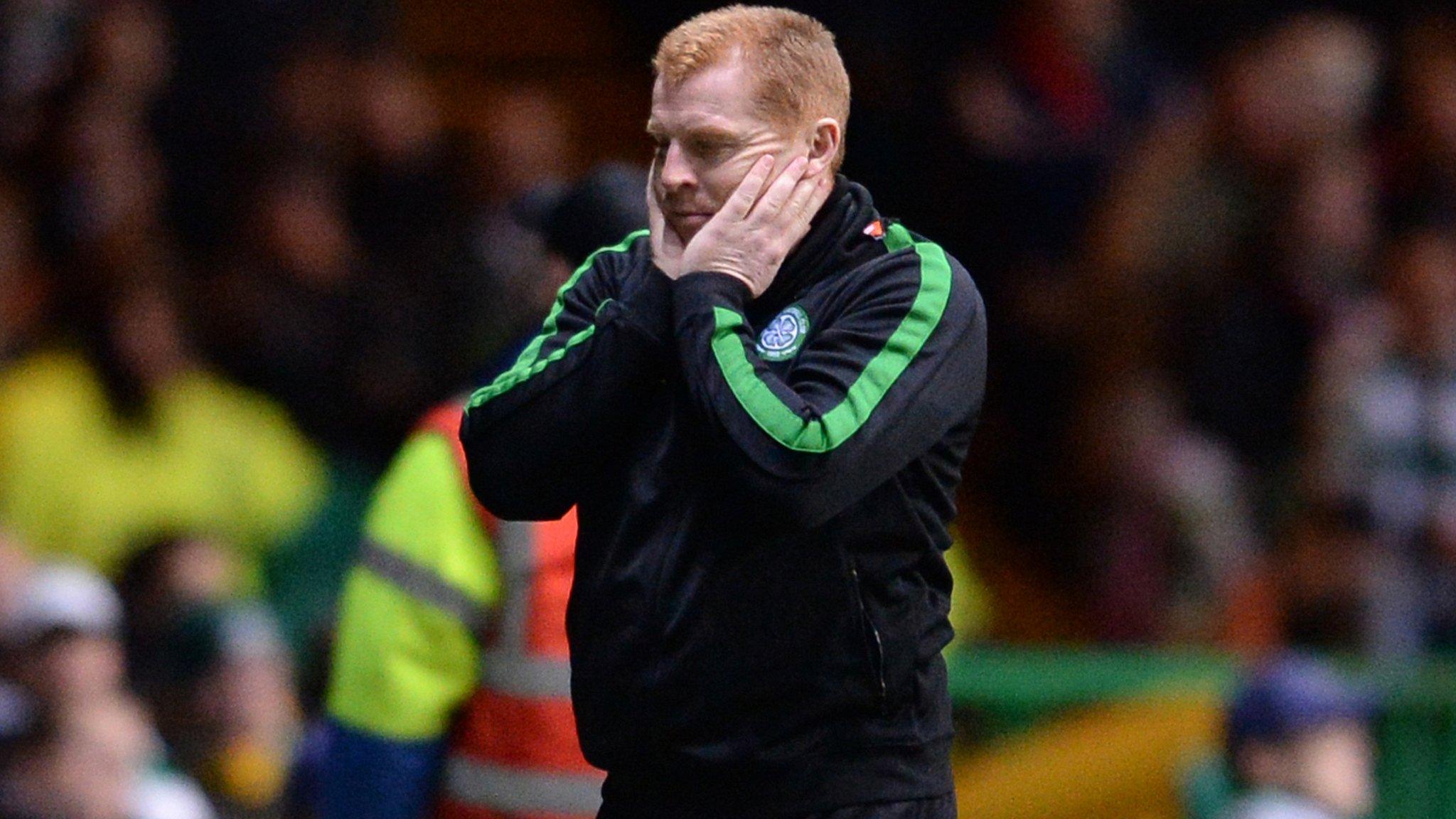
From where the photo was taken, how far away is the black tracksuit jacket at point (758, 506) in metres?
2.62

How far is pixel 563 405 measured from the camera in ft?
8.89

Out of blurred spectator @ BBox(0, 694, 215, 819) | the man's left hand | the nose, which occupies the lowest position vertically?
blurred spectator @ BBox(0, 694, 215, 819)

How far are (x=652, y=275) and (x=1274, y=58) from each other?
6515mm

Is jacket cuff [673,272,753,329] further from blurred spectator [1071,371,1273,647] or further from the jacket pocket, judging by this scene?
blurred spectator [1071,371,1273,647]

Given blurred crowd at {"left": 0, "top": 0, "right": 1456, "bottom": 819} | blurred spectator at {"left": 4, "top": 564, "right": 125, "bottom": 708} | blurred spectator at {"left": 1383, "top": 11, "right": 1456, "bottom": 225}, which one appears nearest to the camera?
blurred spectator at {"left": 4, "top": 564, "right": 125, "bottom": 708}

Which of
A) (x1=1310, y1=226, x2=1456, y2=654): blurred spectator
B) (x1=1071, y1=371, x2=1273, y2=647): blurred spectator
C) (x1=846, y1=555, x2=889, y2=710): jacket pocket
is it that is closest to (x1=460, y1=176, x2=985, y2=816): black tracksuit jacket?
(x1=846, y1=555, x2=889, y2=710): jacket pocket

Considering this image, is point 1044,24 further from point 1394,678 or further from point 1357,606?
point 1394,678

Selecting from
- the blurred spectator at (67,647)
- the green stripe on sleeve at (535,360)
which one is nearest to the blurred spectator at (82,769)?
the blurred spectator at (67,647)

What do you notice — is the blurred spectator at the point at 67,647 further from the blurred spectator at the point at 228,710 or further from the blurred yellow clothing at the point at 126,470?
the blurred yellow clothing at the point at 126,470

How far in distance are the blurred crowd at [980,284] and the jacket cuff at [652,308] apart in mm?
3733

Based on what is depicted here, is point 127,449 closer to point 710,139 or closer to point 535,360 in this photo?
point 535,360

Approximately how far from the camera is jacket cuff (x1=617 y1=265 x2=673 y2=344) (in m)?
2.69

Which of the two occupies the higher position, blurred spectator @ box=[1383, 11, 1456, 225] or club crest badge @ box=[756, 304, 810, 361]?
club crest badge @ box=[756, 304, 810, 361]

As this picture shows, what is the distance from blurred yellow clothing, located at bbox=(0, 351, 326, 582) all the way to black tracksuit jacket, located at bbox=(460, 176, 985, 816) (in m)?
4.24
